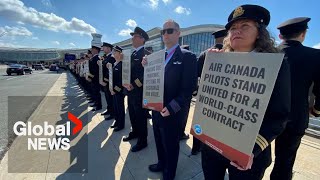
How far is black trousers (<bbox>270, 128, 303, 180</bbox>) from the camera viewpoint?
2139mm

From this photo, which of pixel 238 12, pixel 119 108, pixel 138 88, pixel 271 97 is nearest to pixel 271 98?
pixel 271 97

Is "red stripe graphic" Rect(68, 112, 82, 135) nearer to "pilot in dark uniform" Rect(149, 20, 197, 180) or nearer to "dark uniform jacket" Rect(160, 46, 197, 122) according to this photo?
"pilot in dark uniform" Rect(149, 20, 197, 180)

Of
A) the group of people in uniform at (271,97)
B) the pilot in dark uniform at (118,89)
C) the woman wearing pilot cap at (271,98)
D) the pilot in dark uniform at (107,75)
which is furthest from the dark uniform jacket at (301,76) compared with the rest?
the pilot in dark uniform at (107,75)

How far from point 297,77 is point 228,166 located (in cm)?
119

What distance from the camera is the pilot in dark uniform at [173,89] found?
2.42m

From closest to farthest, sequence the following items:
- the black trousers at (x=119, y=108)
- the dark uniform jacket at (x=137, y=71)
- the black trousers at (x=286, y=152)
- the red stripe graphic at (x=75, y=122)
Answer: the black trousers at (x=286, y=152) → the dark uniform jacket at (x=137, y=71) → the black trousers at (x=119, y=108) → the red stripe graphic at (x=75, y=122)

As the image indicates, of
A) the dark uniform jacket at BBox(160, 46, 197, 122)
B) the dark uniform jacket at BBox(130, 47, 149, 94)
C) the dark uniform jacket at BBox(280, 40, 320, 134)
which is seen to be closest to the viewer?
the dark uniform jacket at BBox(280, 40, 320, 134)

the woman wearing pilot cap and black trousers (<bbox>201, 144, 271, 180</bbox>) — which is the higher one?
the woman wearing pilot cap

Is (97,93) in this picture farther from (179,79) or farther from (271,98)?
(271,98)

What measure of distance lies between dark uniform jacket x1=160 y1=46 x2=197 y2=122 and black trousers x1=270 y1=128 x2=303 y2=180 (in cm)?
113

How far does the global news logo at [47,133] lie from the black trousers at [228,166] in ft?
10.4

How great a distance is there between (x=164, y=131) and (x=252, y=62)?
1563 mm

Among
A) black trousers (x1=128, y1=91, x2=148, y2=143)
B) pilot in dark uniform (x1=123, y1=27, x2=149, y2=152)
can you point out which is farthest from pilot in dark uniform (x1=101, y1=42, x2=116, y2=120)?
black trousers (x1=128, y1=91, x2=148, y2=143)

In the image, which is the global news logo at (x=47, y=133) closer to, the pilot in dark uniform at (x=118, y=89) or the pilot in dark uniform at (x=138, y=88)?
the pilot in dark uniform at (x=118, y=89)
